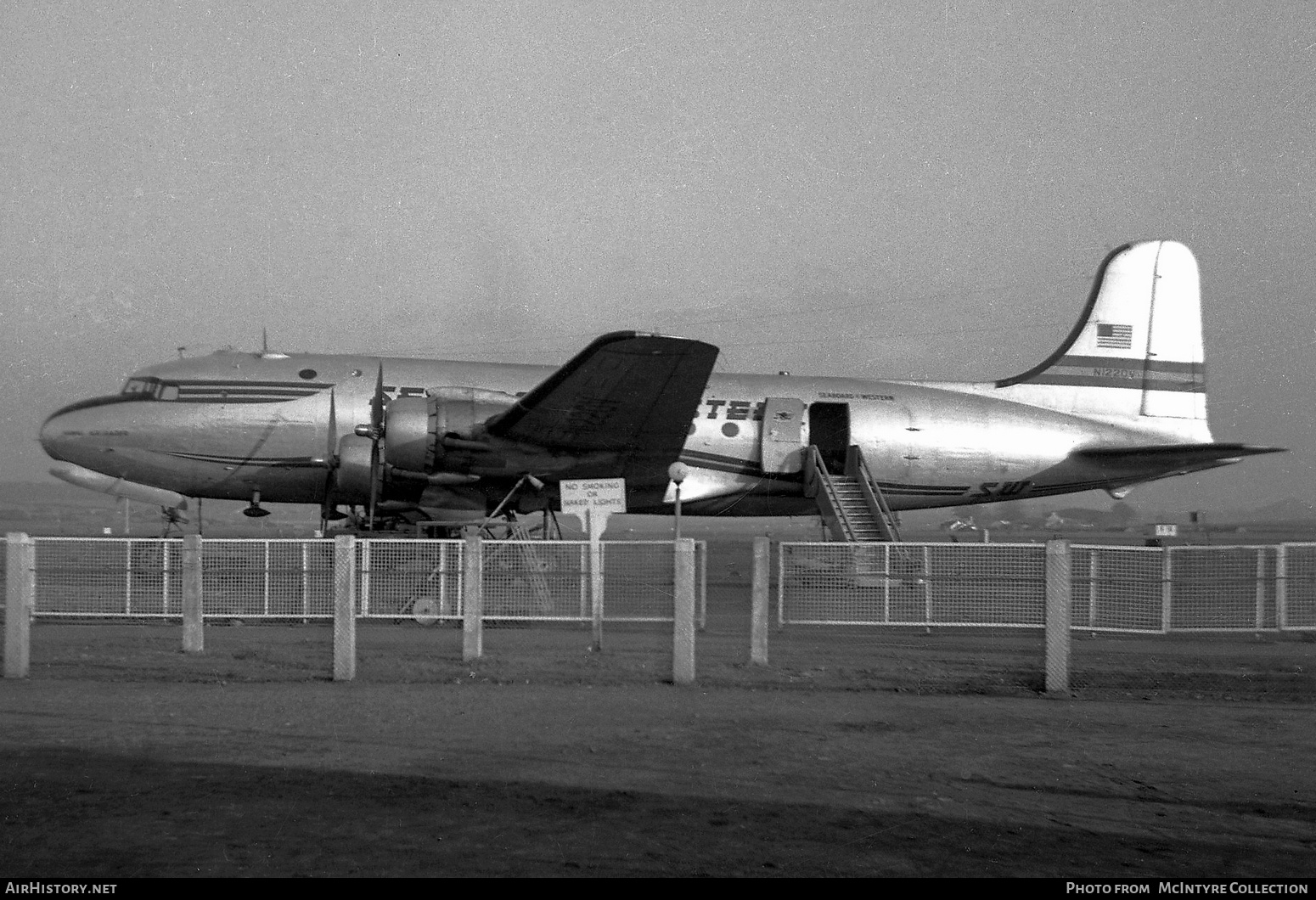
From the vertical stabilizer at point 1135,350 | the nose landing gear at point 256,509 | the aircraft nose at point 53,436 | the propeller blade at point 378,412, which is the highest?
the vertical stabilizer at point 1135,350

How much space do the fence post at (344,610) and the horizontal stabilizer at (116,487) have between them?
42.7ft

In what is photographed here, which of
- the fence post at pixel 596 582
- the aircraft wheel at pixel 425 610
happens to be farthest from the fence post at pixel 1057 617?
the aircraft wheel at pixel 425 610

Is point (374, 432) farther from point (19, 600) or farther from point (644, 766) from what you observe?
point (644, 766)

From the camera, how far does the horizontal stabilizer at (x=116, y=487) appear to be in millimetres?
23469

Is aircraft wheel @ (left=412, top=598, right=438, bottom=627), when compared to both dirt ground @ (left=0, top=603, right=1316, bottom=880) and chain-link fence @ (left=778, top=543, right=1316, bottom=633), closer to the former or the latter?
dirt ground @ (left=0, top=603, right=1316, bottom=880)

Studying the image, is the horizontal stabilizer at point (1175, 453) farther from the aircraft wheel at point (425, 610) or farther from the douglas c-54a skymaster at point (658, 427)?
the aircraft wheel at point (425, 610)

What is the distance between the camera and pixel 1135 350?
85.6 feet

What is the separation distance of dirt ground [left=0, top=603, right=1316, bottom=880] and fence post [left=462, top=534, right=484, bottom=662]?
0.80 ft

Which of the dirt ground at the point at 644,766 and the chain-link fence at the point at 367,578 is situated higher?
the chain-link fence at the point at 367,578

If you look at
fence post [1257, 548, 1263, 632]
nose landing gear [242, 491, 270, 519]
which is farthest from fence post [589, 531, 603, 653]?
nose landing gear [242, 491, 270, 519]

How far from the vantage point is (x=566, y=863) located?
192 inches

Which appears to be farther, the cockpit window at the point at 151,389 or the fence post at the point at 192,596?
the cockpit window at the point at 151,389

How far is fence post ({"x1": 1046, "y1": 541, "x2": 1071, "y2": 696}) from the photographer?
35.0 ft

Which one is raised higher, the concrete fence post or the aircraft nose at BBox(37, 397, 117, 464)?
the aircraft nose at BBox(37, 397, 117, 464)
